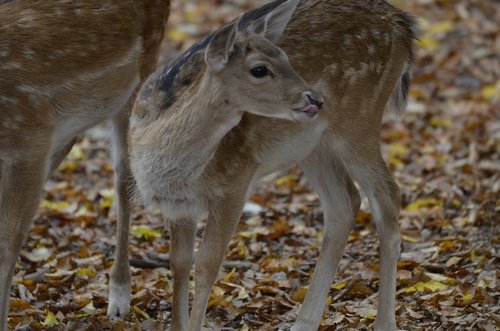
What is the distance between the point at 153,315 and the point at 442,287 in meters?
2.02

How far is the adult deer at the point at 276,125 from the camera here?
5.86 meters

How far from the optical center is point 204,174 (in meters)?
6.08

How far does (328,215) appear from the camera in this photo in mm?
7000

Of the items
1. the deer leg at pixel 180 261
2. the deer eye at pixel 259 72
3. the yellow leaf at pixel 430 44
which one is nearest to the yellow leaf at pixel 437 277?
the deer leg at pixel 180 261

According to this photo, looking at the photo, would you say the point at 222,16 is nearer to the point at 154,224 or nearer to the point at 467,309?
the point at 154,224

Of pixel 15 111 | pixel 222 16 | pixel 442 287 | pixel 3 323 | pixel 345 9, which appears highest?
pixel 222 16

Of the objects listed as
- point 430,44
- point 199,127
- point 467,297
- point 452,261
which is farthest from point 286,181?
point 430,44

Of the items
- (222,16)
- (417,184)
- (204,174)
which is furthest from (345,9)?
(222,16)

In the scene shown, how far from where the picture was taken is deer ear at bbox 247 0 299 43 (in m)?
5.99

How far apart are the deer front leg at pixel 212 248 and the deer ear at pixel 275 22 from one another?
3.27 ft

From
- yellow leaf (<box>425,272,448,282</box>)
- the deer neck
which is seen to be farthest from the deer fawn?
yellow leaf (<box>425,272,448,282</box>)

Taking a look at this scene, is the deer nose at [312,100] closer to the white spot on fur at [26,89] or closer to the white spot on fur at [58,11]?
the white spot on fur at [26,89]

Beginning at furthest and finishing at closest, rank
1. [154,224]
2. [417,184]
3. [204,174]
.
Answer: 1. [417,184]
2. [154,224]
3. [204,174]

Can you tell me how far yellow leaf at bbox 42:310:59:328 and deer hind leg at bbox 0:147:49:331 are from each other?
438 mm
